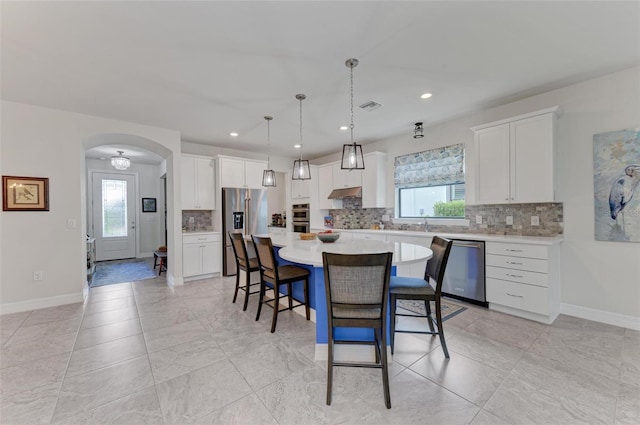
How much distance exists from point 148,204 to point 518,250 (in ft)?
27.2

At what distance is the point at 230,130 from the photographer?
4410mm

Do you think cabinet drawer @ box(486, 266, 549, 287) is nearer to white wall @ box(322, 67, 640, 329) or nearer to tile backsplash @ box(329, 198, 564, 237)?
white wall @ box(322, 67, 640, 329)

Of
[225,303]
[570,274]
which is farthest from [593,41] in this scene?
[225,303]

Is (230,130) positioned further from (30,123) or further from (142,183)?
(142,183)

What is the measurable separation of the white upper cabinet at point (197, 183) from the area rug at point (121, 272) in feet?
5.51

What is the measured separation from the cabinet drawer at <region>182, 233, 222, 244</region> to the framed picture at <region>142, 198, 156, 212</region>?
3651 millimetres

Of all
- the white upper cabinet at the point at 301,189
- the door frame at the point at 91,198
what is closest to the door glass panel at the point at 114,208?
the door frame at the point at 91,198

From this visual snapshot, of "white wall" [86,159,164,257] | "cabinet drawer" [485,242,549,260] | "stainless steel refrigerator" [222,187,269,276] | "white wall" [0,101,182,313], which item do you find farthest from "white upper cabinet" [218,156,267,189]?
"cabinet drawer" [485,242,549,260]

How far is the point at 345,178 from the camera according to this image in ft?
17.7

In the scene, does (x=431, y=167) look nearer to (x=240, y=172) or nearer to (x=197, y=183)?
(x=240, y=172)

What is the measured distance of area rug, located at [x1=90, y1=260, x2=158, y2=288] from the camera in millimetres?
4789

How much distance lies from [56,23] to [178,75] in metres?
0.88

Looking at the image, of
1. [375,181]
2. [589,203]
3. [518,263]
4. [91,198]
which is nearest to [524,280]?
[518,263]

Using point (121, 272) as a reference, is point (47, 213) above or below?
above
